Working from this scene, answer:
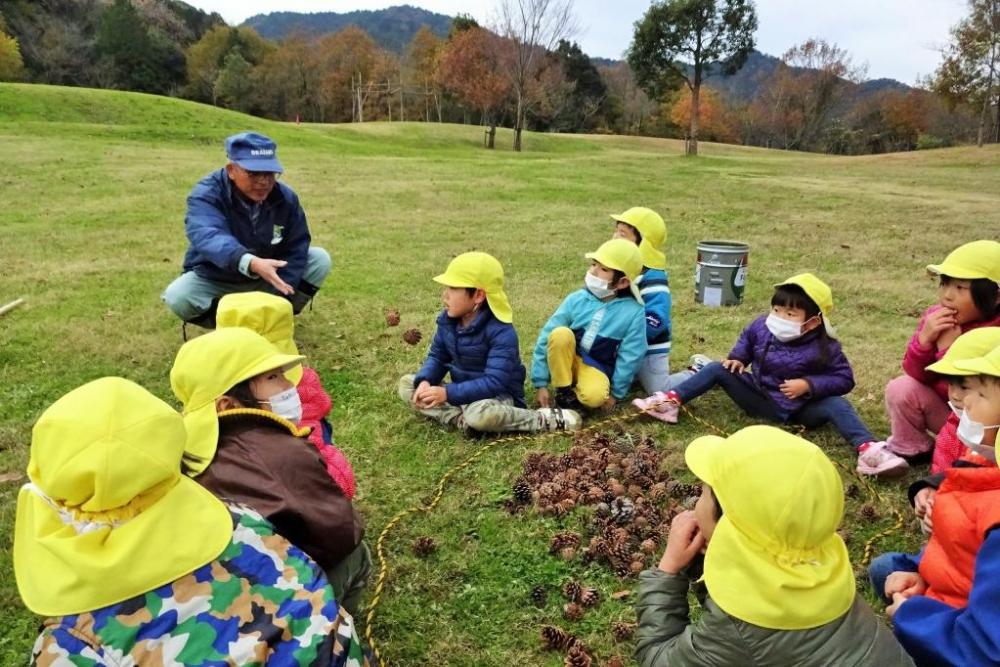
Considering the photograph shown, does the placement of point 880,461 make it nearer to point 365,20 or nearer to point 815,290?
point 815,290

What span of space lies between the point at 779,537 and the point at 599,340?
9.89ft

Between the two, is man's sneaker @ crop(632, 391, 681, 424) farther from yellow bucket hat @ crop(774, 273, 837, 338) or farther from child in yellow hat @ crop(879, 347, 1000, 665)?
child in yellow hat @ crop(879, 347, 1000, 665)

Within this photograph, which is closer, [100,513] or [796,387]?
[100,513]

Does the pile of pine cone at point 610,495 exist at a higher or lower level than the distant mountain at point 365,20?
lower

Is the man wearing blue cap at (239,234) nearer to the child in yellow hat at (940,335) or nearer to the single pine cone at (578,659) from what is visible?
the single pine cone at (578,659)

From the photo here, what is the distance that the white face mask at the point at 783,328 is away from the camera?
14.2ft

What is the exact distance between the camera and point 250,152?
17.0ft

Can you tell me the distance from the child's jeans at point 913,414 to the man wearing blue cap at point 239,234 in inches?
149

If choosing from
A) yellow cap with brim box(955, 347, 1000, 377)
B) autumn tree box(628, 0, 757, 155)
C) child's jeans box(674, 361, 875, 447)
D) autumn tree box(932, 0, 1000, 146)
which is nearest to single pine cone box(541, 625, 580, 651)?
yellow cap with brim box(955, 347, 1000, 377)

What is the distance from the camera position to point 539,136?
41.1 meters

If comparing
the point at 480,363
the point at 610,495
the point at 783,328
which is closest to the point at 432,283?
the point at 480,363

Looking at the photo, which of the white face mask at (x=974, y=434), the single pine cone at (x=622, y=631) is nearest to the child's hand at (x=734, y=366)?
the white face mask at (x=974, y=434)

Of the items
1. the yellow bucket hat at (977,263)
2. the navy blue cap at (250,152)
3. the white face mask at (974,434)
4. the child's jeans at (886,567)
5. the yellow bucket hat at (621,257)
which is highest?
the navy blue cap at (250,152)

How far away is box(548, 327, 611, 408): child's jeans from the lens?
4652mm
